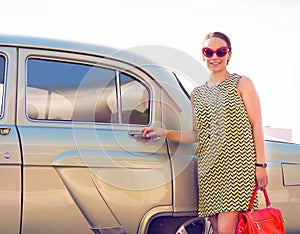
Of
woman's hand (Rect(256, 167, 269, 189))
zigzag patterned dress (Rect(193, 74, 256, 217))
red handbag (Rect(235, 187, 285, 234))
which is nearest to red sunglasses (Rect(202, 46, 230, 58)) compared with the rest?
zigzag patterned dress (Rect(193, 74, 256, 217))

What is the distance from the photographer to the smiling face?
3979 mm

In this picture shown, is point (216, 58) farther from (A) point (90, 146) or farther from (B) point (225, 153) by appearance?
Result: (A) point (90, 146)

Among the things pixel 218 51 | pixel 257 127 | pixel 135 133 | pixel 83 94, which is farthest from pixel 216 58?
pixel 83 94

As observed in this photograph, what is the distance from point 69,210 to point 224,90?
52.2 inches

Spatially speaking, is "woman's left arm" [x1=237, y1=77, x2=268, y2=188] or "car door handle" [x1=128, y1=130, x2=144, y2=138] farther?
"car door handle" [x1=128, y1=130, x2=144, y2=138]

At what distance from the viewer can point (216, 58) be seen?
3.97m

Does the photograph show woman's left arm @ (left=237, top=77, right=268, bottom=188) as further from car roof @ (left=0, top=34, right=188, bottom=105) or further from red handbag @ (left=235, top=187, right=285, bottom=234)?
car roof @ (left=0, top=34, right=188, bottom=105)

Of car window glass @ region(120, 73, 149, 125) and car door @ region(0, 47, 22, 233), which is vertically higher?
car window glass @ region(120, 73, 149, 125)

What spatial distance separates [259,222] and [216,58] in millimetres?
1146

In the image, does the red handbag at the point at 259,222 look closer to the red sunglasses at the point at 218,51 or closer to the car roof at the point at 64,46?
the red sunglasses at the point at 218,51

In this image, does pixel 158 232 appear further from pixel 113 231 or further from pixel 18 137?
pixel 18 137

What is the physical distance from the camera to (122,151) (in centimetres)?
401

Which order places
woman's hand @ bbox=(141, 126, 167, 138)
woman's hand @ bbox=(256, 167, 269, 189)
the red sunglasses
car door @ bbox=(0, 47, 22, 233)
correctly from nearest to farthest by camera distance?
car door @ bbox=(0, 47, 22, 233), woman's hand @ bbox=(256, 167, 269, 189), the red sunglasses, woman's hand @ bbox=(141, 126, 167, 138)

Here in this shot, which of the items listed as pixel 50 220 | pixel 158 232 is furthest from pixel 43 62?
pixel 158 232
